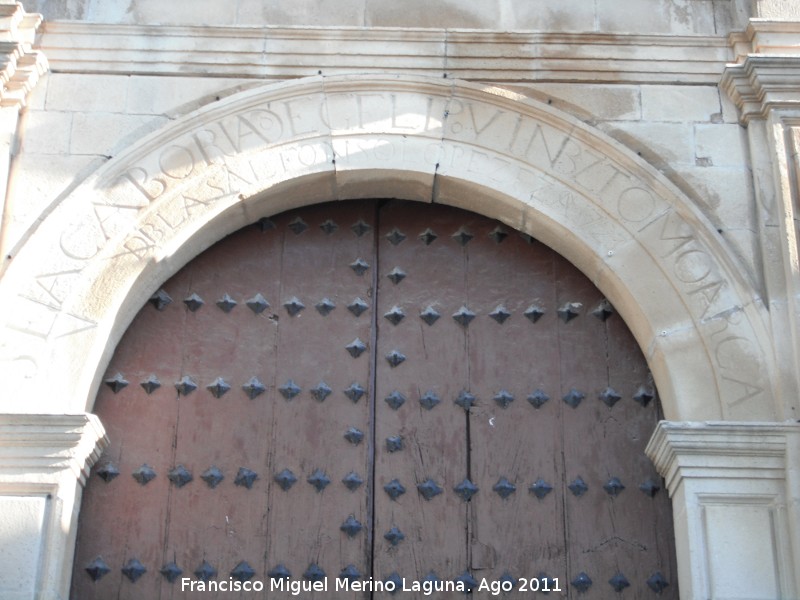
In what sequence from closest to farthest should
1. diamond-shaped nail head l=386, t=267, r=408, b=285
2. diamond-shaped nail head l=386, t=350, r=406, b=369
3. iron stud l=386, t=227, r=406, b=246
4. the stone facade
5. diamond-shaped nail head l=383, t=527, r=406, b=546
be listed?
1. the stone facade
2. diamond-shaped nail head l=383, t=527, r=406, b=546
3. diamond-shaped nail head l=386, t=350, r=406, b=369
4. diamond-shaped nail head l=386, t=267, r=408, b=285
5. iron stud l=386, t=227, r=406, b=246

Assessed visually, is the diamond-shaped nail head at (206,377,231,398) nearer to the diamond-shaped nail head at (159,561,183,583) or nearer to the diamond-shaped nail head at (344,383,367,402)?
the diamond-shaped nail head at (344,383,367,402)

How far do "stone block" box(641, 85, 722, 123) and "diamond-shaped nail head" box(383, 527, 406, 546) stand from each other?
6.23 feet

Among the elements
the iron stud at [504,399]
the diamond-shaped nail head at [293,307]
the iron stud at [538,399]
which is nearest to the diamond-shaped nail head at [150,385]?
the diamond-shaped nail head at [293,307]

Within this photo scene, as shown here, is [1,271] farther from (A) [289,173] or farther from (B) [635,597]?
(B) [635,597]

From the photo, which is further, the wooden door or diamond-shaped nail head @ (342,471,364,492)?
diamond-shaped nail head @ (342,471,364,492)

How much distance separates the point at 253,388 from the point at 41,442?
2.74 ft

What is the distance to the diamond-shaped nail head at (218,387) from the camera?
5.54 meters

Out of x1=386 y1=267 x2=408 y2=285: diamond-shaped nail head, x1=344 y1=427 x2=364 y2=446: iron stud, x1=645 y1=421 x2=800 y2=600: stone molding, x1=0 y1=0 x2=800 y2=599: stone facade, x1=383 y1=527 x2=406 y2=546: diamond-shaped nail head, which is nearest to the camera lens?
x1=645 y1=421 x2=800 y2=600: stone molding

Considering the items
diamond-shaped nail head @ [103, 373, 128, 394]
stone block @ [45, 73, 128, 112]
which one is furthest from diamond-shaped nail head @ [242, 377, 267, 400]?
stone block @ [45, 73, 128, 112]

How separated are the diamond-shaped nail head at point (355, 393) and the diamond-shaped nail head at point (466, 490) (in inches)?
20.0

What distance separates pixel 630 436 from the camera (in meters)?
5.52

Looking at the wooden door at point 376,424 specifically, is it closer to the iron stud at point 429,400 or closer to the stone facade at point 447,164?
the iron stud at point 429,400

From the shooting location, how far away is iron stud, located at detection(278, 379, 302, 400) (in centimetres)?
555

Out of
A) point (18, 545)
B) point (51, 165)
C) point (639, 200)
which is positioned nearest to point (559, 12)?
point (639, 200)
